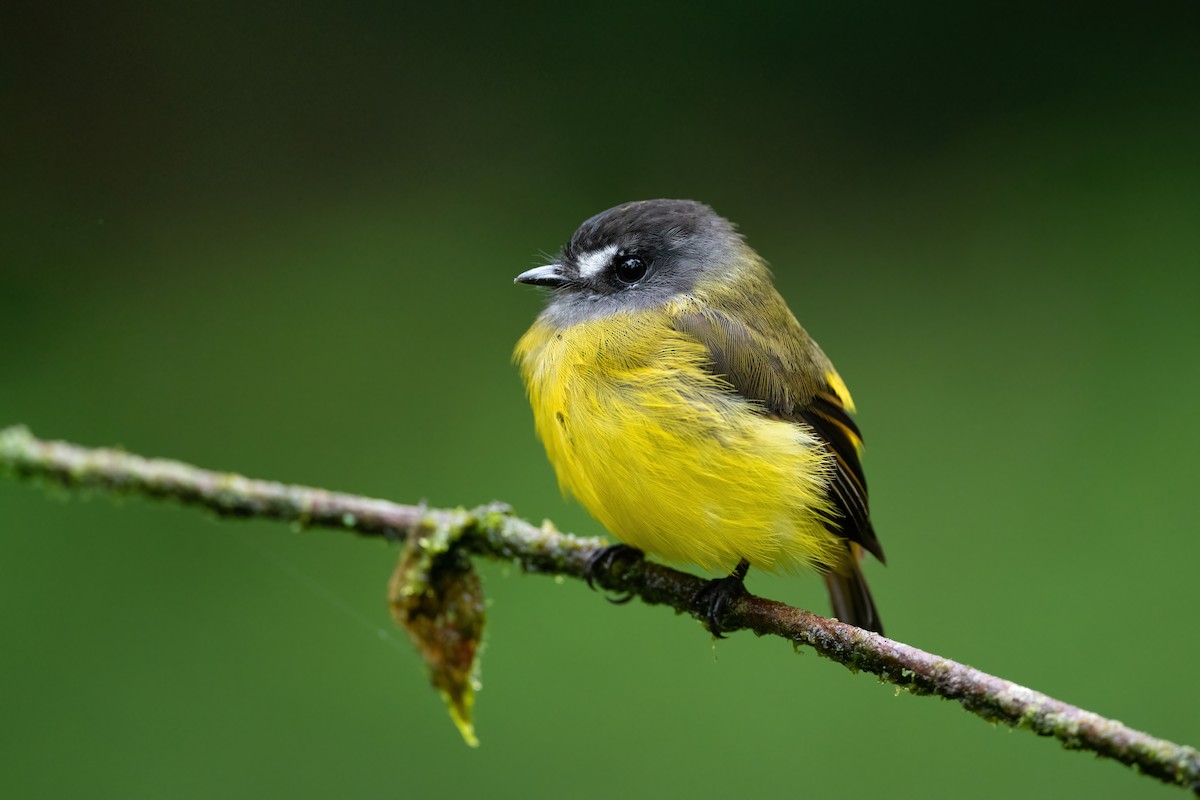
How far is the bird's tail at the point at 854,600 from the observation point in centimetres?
380

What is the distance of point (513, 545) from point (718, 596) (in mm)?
570

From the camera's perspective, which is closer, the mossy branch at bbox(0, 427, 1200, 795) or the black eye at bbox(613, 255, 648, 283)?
the mossy branch at bbox(0, 427, 1200, 795)

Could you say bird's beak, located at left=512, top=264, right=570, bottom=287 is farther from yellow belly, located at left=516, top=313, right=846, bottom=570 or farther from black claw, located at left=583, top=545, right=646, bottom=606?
black claw, located at left=583, top=545, right=646, bottom=606

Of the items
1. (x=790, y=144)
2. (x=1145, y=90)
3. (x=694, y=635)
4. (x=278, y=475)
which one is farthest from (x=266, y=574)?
(x=1145, y=90)

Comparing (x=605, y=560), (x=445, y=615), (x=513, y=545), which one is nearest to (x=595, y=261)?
(x=605, y=560)

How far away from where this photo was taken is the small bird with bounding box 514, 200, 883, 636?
10.4 feet

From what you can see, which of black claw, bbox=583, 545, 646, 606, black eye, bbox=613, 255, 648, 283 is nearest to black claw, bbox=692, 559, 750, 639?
black claw, bbox=583, 545, 646, 606

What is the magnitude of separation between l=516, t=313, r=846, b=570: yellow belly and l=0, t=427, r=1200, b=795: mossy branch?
21 cm

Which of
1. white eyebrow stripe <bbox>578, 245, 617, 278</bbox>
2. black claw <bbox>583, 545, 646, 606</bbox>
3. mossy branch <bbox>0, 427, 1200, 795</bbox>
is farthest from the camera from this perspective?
white eyebrow stripe <bbox>578, 245, 617, 278</bbox>

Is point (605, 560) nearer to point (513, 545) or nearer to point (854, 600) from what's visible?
point (513, 545)

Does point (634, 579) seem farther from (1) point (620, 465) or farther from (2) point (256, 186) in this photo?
(2) point (256, 186)

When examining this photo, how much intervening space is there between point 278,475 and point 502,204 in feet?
7.06

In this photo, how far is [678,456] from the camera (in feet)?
10.3

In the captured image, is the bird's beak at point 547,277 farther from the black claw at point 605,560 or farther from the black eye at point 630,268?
the black claw at point 605,560
